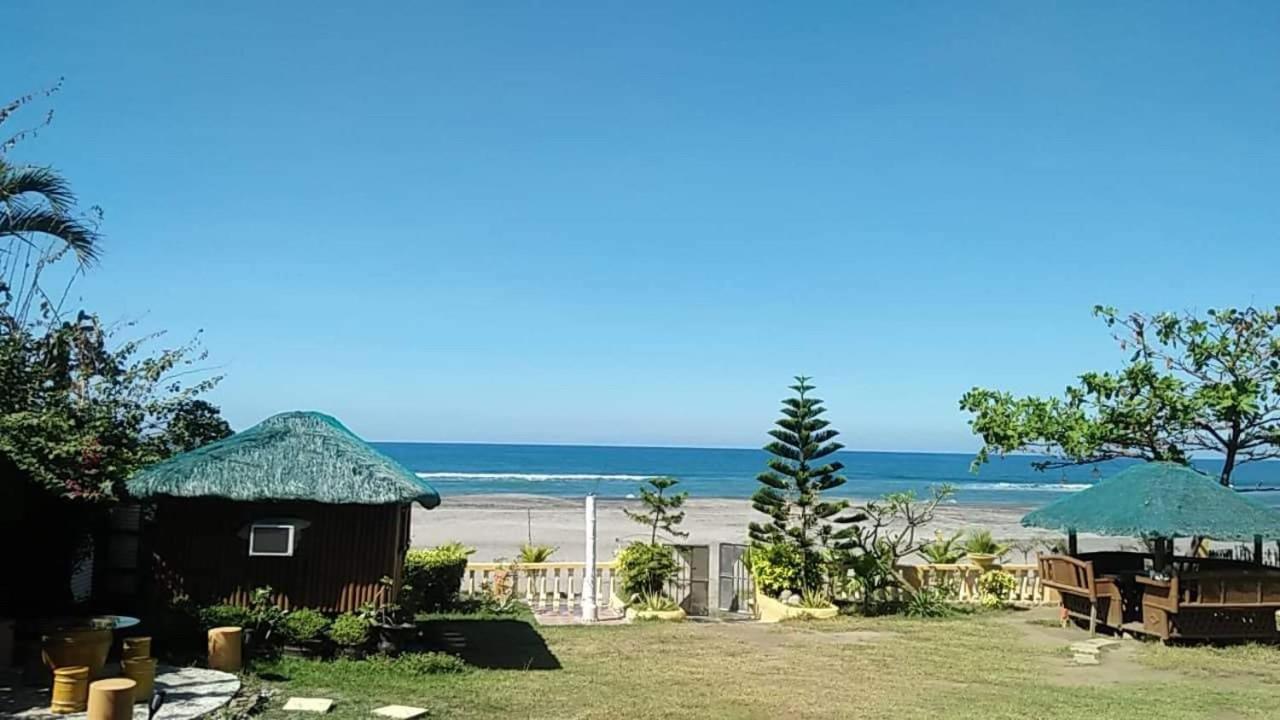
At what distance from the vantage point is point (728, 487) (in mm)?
62719

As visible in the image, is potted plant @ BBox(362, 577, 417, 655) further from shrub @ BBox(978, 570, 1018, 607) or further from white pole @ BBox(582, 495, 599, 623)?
shrub @ BBox(978, 570, 1018, 607)

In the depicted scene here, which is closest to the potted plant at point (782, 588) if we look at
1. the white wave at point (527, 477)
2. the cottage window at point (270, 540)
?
the cottage window at point (270, 540)

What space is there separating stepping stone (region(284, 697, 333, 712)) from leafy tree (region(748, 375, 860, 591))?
324 inches

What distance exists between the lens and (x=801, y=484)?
51.8 feet

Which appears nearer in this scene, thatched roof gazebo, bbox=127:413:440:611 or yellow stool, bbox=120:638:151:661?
yellow stool, bbox=120:638:151:661

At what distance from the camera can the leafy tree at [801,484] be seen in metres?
15.4

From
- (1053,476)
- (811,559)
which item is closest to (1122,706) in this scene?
(811,559)

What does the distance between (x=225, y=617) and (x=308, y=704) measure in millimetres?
2173

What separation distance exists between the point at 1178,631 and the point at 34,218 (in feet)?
43.5

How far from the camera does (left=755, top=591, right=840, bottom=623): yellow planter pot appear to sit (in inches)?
564

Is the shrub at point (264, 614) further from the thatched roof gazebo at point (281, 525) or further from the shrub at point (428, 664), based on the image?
the shrub at point (428, 664)

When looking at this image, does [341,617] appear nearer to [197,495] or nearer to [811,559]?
[197,495]

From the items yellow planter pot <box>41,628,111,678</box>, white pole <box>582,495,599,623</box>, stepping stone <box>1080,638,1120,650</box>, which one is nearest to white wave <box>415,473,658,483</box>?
white pole <box>582,495,599,623</box>

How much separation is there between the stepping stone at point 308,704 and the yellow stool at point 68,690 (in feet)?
4.74
